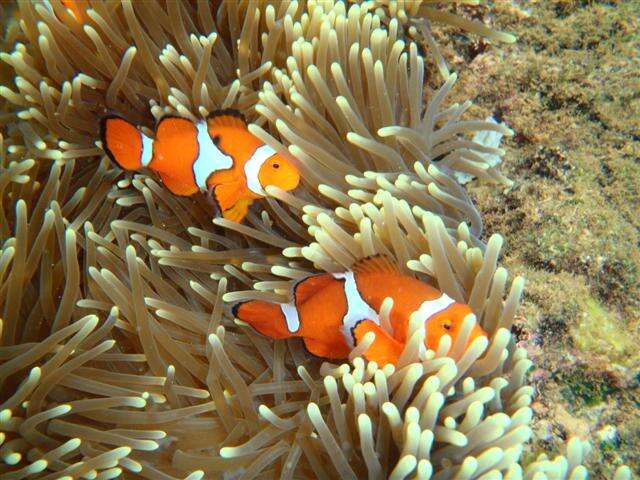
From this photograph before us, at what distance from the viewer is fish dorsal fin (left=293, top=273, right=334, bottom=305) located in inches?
60.5

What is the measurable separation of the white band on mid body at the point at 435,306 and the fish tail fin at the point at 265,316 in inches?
14.7

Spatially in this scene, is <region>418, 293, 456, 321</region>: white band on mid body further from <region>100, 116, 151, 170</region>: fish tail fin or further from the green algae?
<region>100, 116, 151, 170</region>: fish tail fin

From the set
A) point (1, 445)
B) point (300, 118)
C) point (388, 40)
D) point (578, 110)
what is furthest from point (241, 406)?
point (578, 110)

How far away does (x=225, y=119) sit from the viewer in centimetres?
175

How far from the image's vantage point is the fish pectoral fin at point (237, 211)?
1.73 m

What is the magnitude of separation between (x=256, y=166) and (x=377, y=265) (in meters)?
0.52

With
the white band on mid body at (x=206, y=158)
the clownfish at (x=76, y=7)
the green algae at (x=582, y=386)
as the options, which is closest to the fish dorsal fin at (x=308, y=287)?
the white band on mid body at (x=206, y=158)

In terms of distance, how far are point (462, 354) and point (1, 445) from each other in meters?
1.14

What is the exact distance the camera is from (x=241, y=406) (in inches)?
59.4

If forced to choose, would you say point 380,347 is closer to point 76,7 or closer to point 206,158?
point 206,158

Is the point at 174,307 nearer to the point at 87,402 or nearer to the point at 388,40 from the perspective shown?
the point at 87,402

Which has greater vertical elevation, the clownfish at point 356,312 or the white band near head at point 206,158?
the white band near head at point 206,158

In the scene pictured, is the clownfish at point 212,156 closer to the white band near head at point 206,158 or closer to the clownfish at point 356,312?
the white band near head at point 206,158

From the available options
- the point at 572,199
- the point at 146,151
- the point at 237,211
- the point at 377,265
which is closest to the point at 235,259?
the point at 237,211
